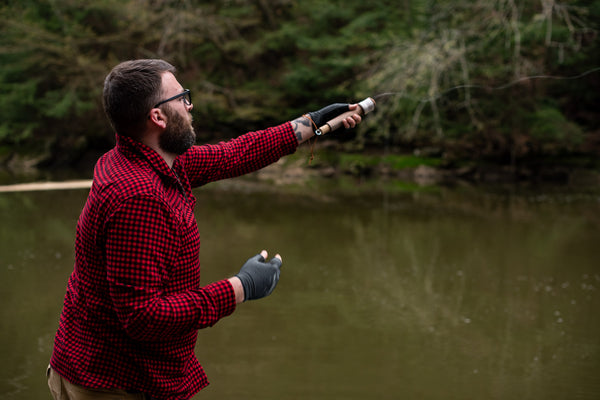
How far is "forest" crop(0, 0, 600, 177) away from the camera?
677 inches

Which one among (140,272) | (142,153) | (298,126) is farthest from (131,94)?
(298,126)

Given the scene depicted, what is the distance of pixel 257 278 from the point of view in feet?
5.11

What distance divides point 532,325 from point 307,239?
380 cm

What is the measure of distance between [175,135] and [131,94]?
164 mm

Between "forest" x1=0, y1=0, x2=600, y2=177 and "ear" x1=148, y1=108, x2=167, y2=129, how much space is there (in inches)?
585

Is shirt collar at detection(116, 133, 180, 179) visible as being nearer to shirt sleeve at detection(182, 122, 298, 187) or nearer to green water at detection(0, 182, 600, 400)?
shirt sleeve at detection(182, 122, 298, 187)

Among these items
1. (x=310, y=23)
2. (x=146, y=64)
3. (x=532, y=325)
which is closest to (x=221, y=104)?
(x=310, y=23)

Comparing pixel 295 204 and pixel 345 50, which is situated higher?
pixel 345 50

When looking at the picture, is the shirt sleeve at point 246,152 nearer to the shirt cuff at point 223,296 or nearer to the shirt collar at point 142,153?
the shirt collar at point 142,153

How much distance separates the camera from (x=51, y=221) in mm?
9242

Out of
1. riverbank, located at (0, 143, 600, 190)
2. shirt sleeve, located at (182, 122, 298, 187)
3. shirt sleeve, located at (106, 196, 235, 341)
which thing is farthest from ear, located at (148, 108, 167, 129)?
riverbank, located at (0, 143, 600, 190)

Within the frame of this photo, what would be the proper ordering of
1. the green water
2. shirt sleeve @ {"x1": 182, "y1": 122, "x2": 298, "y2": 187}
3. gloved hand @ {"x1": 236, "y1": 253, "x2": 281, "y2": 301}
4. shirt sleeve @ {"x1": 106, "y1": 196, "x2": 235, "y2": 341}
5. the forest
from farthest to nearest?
the forest → the green water → shirt sleeve @ {"x1": 182, "y1": 122, "x2": 298, "y2": 187} → gloved hand @ {"x1": 236, "y1": 253, "x2": 281, "y2": 301} → shirt sleeve @ {"x1": 106, "y1": 196, "x2": 235, "y2": 341}

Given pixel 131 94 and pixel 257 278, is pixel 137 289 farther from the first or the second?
pixel 131 94

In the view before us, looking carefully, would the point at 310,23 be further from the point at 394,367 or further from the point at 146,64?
the point at 146,64
